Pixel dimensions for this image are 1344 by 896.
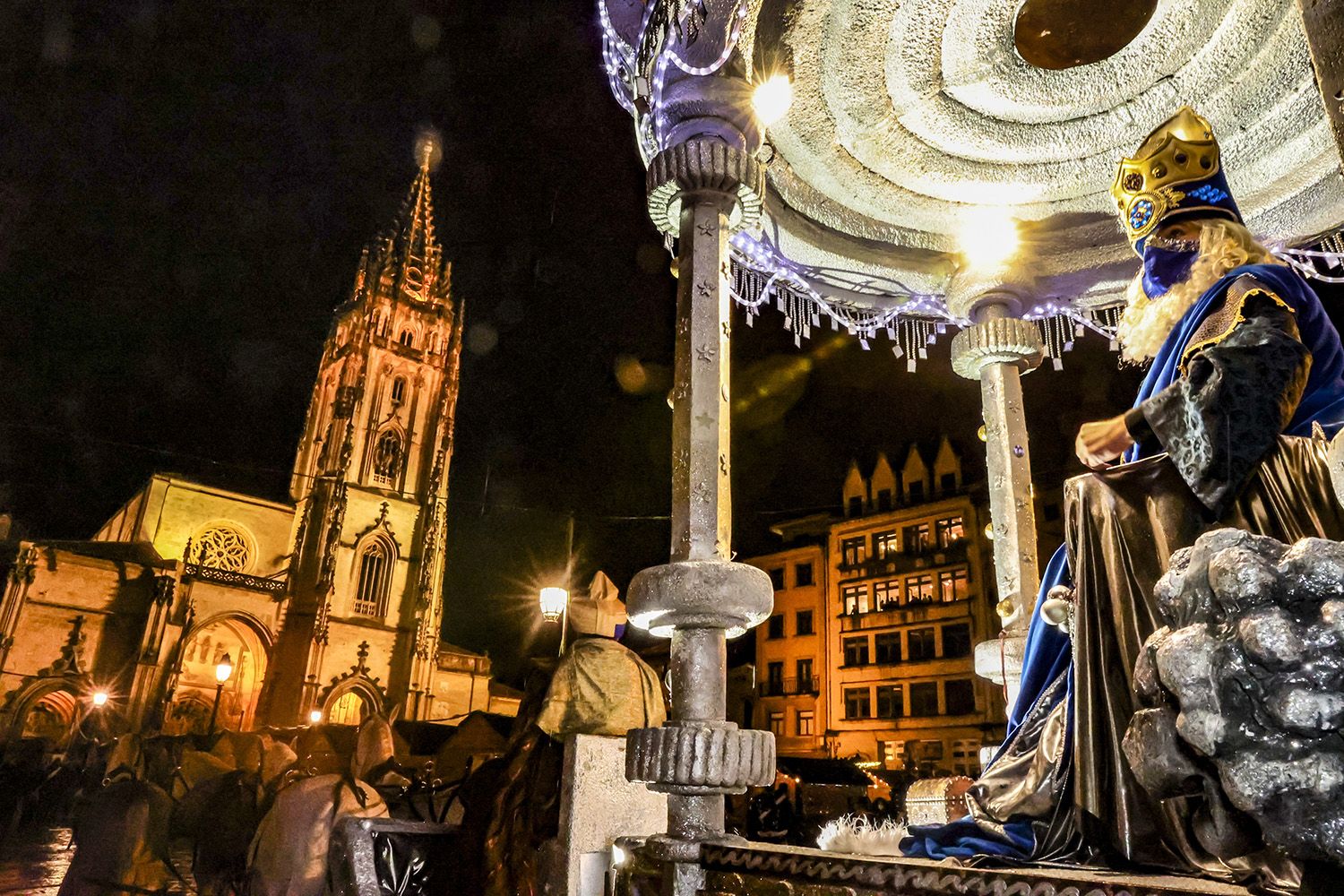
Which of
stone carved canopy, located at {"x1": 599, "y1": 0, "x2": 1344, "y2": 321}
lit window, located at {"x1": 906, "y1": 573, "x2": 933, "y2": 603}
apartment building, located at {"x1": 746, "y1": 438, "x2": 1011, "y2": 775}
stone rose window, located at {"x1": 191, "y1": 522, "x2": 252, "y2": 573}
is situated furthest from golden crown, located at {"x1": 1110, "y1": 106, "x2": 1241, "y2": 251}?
stone rose window, located at {"x1": 191, "y1": 522, "x2": 252, "y2": 573}

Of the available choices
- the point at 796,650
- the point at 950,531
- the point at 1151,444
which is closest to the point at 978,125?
the point at 1151,444

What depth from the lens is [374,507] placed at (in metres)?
43.9

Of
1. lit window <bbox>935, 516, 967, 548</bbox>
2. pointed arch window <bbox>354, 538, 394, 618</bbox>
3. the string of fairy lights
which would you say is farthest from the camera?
pointed arch window <bbox>354, 538, 394, 618</bbox>

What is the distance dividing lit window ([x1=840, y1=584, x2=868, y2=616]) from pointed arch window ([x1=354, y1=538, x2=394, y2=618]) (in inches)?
934

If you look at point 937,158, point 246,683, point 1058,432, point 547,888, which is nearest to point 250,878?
point 547,888

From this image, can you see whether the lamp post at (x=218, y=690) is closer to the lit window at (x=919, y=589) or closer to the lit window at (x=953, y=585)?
the lit window at (x=919, y=589)

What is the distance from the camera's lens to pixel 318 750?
1906 cm

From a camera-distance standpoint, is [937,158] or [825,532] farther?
[825,532]

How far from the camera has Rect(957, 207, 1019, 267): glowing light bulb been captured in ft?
21.7

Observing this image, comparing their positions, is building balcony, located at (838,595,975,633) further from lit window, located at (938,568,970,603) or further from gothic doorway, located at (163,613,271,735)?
gothic doorway, located at (163,613,271,735)

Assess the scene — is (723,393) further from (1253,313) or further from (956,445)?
(956,445)

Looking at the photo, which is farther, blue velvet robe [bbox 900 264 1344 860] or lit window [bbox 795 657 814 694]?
lit window [bbox 795 657 814 694]

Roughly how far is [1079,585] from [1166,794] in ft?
6.21

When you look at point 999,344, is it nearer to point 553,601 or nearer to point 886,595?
point 553,601
